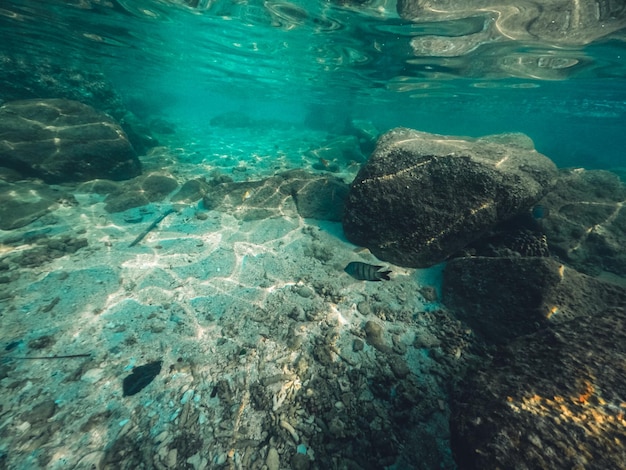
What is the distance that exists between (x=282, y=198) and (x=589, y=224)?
8352mm

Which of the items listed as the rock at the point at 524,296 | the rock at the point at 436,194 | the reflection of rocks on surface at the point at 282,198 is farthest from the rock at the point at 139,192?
the rock at the point at 524,296

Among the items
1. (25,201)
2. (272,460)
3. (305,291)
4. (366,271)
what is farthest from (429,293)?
Answer: (25,201)

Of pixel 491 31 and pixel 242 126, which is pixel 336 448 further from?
pixel 242 126

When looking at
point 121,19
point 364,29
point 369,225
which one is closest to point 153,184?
point 369,225

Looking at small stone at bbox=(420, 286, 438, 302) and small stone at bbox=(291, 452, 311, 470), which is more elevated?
small stone at bbox=(291, 452, 311, 470)

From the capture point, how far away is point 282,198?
8.28 metres

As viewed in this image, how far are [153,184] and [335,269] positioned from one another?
7.59m

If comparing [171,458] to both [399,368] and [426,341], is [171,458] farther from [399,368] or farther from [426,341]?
[426,341]

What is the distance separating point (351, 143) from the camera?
1702cm

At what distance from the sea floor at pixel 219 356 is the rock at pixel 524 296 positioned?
0.54 meters

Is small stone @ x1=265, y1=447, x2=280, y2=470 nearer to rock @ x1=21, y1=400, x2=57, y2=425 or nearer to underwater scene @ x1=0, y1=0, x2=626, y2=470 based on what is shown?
underwater scene @ x1=0, y1=0, x2=626, y2=470

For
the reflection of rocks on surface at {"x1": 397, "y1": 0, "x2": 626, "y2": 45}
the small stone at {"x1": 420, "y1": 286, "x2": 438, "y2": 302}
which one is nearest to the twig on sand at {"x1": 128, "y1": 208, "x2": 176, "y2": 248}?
the small stone at {"x1": 420, "y1": 286, "x2": 438, "y2": 302}

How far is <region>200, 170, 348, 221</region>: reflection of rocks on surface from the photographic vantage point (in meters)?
7.86

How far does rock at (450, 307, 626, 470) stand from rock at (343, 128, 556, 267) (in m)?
2.47
